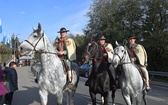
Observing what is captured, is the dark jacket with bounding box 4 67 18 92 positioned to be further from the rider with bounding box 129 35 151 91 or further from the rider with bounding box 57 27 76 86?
the rider with bounding box 129 35 151 91

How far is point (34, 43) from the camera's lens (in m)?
7.05

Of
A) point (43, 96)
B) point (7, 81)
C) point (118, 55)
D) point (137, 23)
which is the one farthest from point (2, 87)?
point (137, 23)

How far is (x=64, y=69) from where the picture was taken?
764 cm

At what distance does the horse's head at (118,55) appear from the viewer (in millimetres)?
7398

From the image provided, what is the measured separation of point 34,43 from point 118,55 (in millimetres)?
2431

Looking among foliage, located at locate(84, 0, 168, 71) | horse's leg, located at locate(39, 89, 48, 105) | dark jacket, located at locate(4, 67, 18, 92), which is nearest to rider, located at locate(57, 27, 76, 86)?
horse's leg, located at locate(39, 89, 48, 105)

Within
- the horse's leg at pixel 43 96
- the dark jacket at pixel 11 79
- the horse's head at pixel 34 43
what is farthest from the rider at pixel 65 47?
the dark jacket at pixel 11 79

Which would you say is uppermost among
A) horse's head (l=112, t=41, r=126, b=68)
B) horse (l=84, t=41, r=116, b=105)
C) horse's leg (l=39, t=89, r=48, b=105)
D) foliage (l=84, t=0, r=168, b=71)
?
foliage (l=84, t=0, r=168, b=71)

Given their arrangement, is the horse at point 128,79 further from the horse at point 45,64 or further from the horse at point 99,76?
the horse at point 45,64

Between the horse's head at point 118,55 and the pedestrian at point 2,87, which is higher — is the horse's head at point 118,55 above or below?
above

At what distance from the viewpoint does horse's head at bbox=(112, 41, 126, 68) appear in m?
7.40

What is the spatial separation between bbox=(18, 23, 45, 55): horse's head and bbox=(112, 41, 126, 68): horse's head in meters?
2.09

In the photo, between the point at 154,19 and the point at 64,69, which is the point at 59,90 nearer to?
the point at 64,69

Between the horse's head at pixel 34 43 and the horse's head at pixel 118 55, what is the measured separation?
2.09 metres
